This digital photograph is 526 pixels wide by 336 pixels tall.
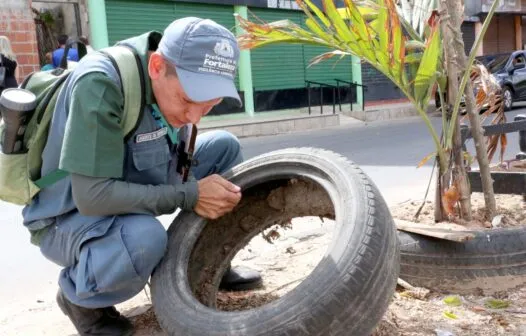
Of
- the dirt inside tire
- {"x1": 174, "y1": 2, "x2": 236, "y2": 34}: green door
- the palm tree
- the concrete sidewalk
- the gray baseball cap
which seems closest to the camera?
the gray baseball cap

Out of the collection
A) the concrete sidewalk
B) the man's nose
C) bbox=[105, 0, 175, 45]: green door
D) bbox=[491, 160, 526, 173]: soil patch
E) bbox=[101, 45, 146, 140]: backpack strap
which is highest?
bbox=[105, 0, 175, 45]: green door

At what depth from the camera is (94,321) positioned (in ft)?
8.09

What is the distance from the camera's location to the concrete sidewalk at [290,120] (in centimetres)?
1313

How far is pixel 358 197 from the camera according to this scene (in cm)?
220

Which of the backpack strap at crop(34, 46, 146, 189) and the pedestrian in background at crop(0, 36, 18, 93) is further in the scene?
the pedestrian in background at crop(0, 36, 18, 93)

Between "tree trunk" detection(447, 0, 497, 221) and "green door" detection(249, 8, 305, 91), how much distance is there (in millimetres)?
13757

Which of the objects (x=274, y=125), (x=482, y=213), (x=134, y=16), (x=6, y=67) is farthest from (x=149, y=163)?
(x=134, y=16)

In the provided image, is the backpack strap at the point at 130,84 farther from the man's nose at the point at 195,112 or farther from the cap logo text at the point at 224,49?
the cap logo text at the point at 224,49

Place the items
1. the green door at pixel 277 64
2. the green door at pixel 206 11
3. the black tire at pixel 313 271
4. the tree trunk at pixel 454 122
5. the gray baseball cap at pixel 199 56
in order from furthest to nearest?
the green door at pixel 277 64 → the green door at pixel 206 11 → the tree trunk at pixel 454 122 → the gray baseball cap at pixel 199 56 → the black tire at pixel 313 271

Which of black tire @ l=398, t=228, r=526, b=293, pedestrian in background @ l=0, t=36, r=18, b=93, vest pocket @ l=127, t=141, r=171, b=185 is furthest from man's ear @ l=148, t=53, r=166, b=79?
pedestrian in background @ l=0, t=36, r=18, b=93

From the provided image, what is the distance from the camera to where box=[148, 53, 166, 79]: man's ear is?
87.2 inches

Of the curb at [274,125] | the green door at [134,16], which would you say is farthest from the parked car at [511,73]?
the green door at [134,16]

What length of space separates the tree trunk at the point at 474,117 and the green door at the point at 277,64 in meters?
13.8

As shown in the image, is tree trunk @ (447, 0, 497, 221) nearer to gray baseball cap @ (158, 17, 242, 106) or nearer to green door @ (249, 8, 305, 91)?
gray baseball cap @ (158, 17, 242, 106)
